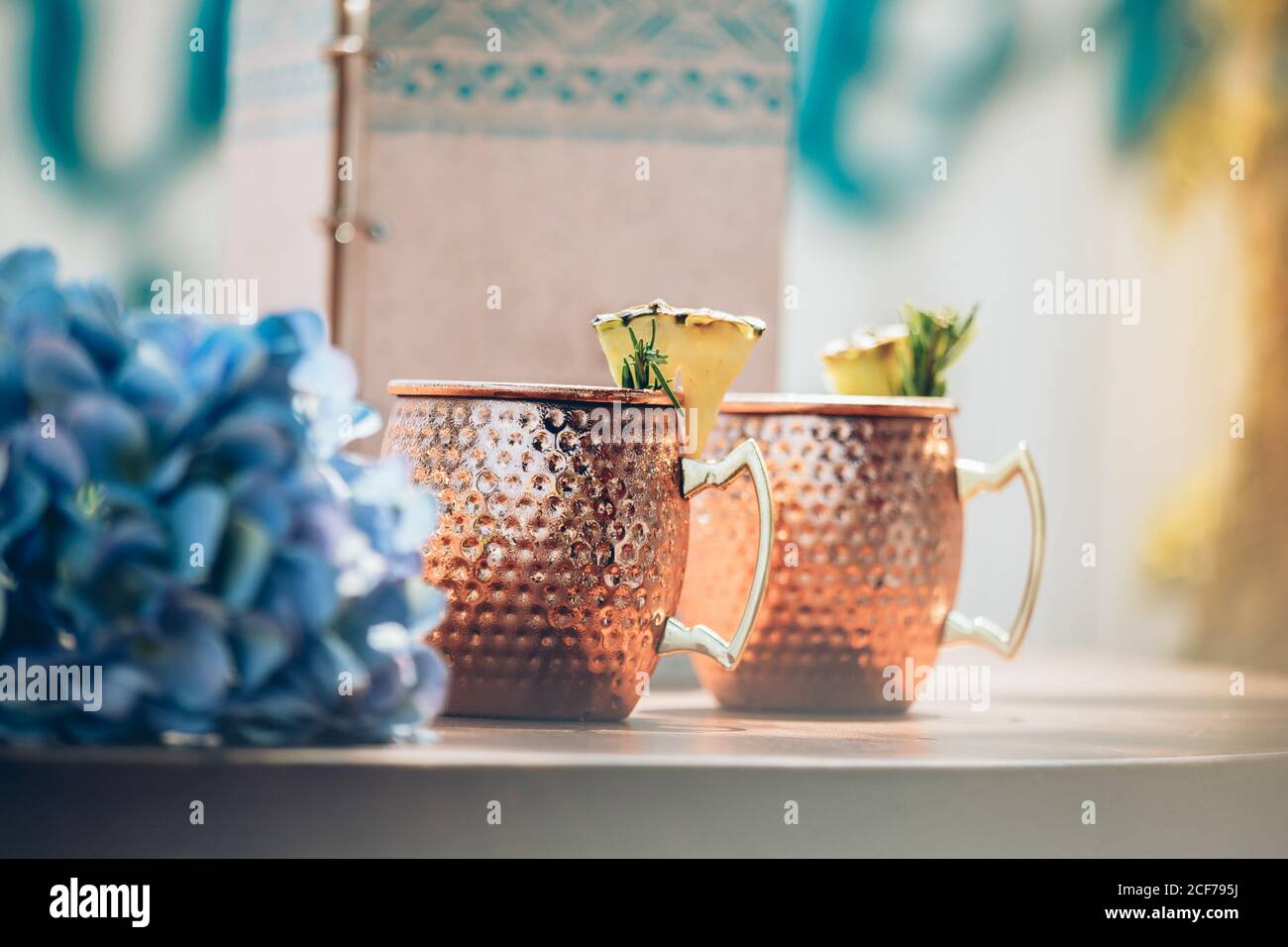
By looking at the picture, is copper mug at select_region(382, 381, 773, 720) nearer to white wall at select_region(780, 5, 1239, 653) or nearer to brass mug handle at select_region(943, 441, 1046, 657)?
brass mug handle at select_region(943, 441, 1046, 657)

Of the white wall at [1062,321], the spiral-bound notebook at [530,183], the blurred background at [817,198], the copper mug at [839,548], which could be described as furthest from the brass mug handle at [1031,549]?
the white wall at [1062,321]

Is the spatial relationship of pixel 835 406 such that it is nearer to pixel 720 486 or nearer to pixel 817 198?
pixel 720 486

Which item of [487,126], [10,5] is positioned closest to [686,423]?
[487,126]

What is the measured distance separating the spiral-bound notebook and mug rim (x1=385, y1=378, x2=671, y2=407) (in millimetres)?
1079

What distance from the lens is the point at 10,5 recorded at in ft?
7.79

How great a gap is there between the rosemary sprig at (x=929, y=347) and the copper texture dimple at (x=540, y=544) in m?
0.20

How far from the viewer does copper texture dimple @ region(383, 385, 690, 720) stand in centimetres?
61

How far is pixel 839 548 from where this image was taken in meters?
0.72

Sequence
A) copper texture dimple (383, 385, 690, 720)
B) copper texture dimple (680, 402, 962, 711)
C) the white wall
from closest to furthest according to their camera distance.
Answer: copper texture dimple (383, 385, 690, 720) → copper texture dimple (680, 402, 962, 711) → the white wall

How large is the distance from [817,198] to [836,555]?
5.96 feet

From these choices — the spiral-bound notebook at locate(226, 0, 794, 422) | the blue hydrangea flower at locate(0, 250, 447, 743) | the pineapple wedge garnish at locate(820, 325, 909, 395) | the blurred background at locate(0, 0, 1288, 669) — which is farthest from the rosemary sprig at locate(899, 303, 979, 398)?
the spiral-bound notebook at locate(226, 0, 794, 422)

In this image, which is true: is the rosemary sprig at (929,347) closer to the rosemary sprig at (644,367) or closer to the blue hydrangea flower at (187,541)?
the rosemary sprig at (644,367)

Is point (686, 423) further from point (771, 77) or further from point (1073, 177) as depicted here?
point (1073, 177)
